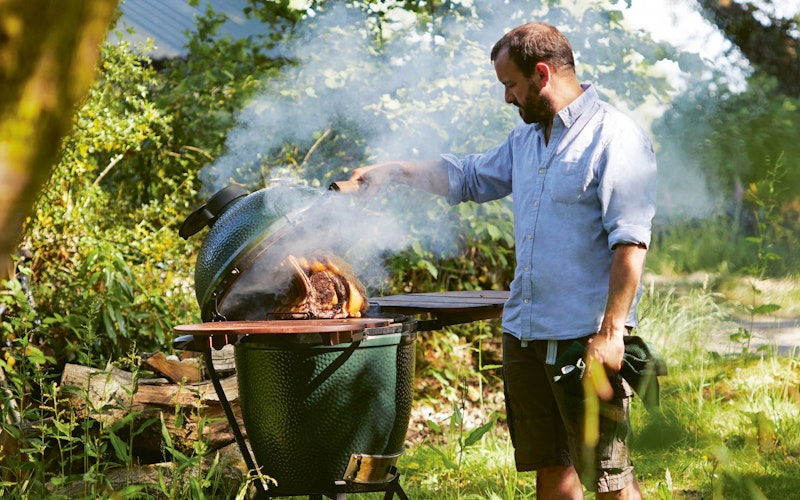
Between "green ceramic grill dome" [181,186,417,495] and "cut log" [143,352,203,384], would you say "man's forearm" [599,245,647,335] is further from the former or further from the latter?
"cut log" [143,352,203,384]

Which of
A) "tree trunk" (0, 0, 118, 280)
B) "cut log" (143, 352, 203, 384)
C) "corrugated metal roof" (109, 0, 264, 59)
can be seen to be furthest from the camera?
"corrugated metal roof" (109, 0, 264, 59)

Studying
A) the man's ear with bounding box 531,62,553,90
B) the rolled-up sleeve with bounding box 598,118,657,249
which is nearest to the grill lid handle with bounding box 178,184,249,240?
the man's ear with bounding box 531,62,553,90

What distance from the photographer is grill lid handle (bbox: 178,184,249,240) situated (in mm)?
2875

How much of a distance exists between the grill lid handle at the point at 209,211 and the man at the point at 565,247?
1.07 meters

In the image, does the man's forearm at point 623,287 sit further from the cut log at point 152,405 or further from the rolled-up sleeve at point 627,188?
the cut log at point 152,405

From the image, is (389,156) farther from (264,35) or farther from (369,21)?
(264,35)

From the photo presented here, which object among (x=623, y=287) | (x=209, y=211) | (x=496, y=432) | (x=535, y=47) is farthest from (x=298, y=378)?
(x=496, y=432)

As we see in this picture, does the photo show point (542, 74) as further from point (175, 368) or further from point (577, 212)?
point (175, 368)

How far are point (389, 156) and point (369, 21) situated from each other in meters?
0.93

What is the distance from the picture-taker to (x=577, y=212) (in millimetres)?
2475

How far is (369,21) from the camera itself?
492cm

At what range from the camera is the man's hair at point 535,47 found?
97.7 inches

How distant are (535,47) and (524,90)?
0.48 ft

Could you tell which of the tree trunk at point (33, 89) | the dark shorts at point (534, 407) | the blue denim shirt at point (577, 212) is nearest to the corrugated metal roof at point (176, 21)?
the blue denim shirt at point (577, 212)
